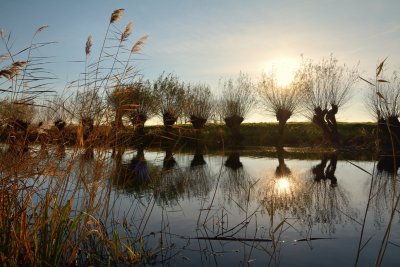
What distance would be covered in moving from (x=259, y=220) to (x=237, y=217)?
0.38 m

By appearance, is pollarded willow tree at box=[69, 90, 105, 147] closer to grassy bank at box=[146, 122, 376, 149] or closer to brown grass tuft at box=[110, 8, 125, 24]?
brown grass tuft at box=[110, 8, 125, 24]

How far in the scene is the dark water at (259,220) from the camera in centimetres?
434

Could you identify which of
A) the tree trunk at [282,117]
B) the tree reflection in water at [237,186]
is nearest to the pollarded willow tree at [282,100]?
the tree trunk at [282,117]

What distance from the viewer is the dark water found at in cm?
434

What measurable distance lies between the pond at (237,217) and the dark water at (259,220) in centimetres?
1

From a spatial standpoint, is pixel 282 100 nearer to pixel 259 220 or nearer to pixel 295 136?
pixel 295 136

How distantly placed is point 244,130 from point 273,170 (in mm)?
24444

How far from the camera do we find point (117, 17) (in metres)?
3.99

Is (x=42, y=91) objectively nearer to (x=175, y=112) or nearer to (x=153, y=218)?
(x=175, y=112)

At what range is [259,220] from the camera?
6.04 m

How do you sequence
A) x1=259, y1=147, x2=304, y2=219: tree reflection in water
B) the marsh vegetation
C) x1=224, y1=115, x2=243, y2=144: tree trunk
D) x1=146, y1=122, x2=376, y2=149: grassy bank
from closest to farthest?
the marsh vegetation
x1=259, y1=147, x2=304, y2=219: tree reflection in water
x1=146, y1=122, x2=376, y2=149: grassy bank
x1=224, y1=115, x2=243, y2=144: tree trunk

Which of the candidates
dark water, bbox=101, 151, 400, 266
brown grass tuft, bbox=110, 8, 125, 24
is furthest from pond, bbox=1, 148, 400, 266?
brown grass tuft, bbox=110, 8, 125, 24

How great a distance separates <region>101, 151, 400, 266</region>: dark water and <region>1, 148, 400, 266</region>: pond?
12 mm

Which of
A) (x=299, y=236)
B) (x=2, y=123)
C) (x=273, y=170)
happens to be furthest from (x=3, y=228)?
(x=273, y=170)
